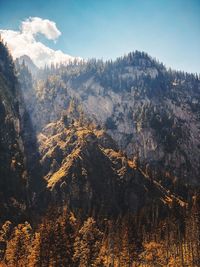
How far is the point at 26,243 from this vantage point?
119000 millimetres

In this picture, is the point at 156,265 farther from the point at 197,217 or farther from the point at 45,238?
the point at 45,238

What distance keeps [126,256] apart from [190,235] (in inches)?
1180

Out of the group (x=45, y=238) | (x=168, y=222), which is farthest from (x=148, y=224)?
(x=45, y=238)

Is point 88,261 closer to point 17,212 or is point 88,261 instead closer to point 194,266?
point 194,266

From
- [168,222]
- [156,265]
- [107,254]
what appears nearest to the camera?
[156,265]

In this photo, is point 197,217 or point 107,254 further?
point 107,254

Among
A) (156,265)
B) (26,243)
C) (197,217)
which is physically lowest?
(156,265)

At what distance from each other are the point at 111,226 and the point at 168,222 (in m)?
25.3

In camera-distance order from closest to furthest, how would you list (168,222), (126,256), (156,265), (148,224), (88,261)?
(88,261)
(126,256)
(156,265)
(168,222)
(148,224)

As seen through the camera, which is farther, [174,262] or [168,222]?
[168,222]

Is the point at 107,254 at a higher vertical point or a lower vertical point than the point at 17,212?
lower

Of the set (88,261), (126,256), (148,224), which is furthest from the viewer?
(148,224)

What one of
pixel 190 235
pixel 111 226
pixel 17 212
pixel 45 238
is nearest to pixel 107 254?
pixel 111 226

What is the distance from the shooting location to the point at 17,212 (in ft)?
616
